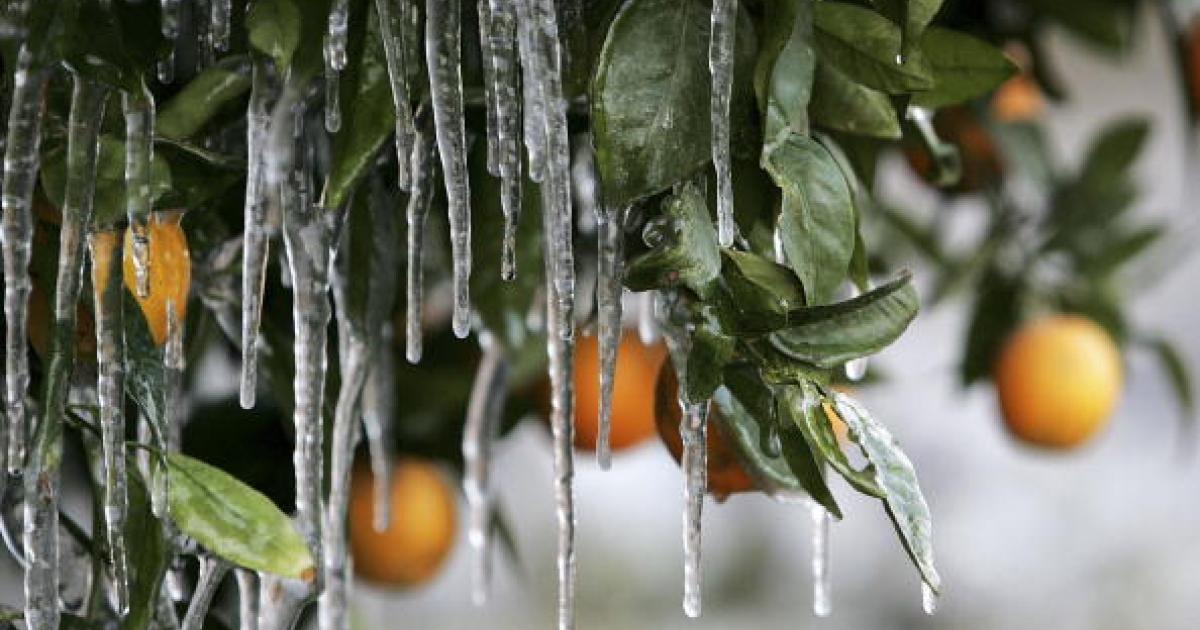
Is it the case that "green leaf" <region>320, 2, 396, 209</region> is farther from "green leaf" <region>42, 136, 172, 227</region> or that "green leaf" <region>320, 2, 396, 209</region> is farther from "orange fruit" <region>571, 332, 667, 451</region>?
"orange fruit" <region>571, 332, 667, 451</region>

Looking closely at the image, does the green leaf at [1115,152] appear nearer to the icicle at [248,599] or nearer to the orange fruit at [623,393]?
the orange fruit at [623,393]

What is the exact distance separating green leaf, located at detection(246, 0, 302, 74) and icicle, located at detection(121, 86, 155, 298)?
0.03 metres

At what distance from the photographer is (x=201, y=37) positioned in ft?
1.42

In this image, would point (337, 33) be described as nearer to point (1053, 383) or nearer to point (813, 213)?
point (813, 213)

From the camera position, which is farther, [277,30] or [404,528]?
[404,528]

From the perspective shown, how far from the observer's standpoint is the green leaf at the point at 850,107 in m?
0.43

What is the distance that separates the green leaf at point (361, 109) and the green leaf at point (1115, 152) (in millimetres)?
754

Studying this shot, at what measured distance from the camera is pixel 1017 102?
1105 millimetres

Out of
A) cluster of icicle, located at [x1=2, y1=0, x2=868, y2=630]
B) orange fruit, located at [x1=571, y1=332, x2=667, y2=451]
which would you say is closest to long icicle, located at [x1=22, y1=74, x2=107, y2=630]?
cluster of icicle, located at [x1=2, y1=0, x2=868, y2=630]

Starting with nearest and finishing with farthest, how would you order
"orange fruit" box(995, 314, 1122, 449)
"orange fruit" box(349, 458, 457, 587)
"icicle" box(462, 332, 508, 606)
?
"icicle" box(462, 332, 508, 606) < "orange fruit" box(349, 458, 457, 587) < "orange fruit" box(995, 314, 1122, 449)

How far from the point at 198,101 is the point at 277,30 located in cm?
5

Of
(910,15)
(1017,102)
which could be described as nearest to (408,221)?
(910,15)

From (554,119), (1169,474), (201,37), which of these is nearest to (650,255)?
(554,119)

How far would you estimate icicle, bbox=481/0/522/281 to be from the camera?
382 millimetres
